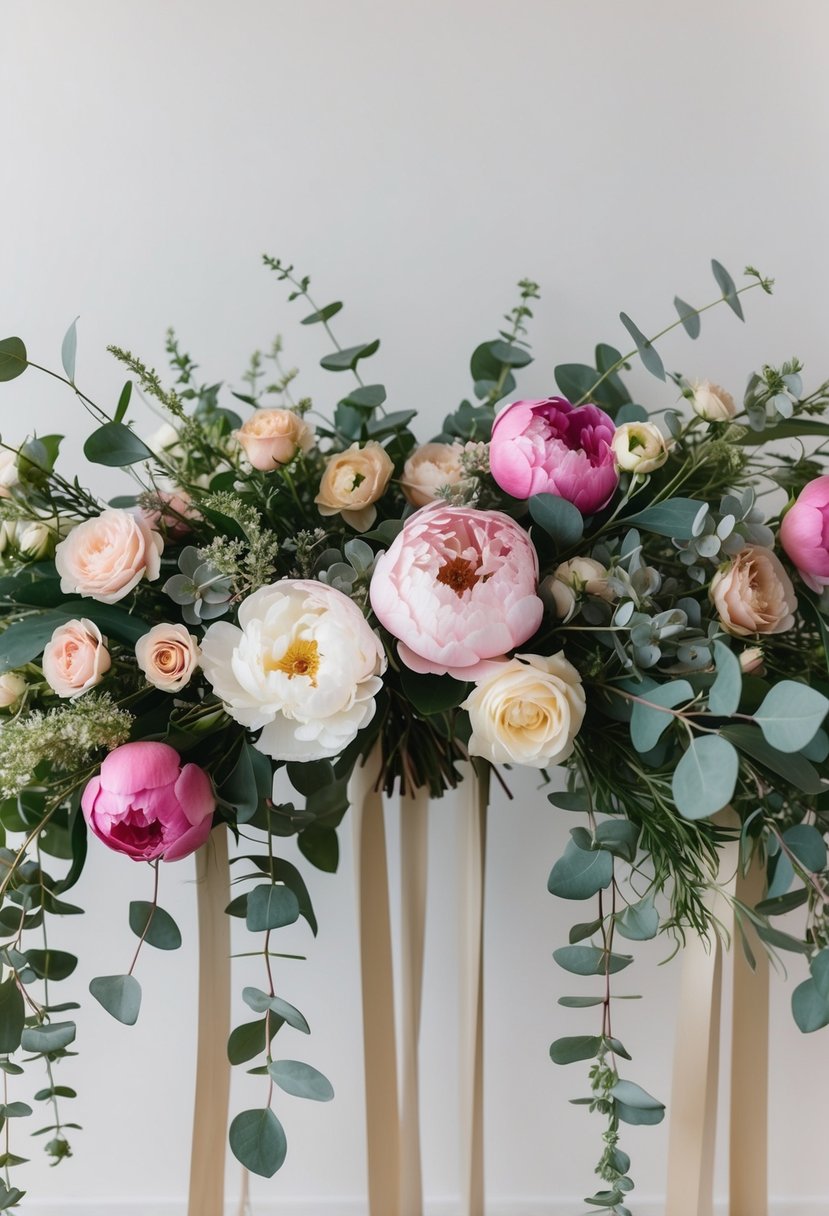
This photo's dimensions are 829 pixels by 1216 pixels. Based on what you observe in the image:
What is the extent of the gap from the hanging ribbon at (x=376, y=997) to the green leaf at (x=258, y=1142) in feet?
0.61

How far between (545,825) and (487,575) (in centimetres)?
43

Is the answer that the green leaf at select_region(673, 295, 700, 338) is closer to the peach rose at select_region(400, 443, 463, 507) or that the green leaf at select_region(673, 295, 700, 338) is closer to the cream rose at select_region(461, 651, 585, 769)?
the peach rose at select_region(400, 443, 463, 507)

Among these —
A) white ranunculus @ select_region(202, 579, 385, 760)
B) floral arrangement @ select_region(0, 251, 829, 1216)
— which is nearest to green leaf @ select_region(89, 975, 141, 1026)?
floral arrangement @ select_region(0, 251, 829, 1216)

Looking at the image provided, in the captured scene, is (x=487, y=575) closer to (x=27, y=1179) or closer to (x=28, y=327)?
(x=28, y=327)

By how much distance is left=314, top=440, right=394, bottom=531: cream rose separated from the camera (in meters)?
0.72

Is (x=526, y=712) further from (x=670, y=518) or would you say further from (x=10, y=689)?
(x=10, y=689)

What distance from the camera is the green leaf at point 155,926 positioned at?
0.66 meters

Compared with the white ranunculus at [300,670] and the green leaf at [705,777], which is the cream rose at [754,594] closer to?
A: the green leaf at [705,777]

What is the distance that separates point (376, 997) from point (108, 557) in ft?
1.52

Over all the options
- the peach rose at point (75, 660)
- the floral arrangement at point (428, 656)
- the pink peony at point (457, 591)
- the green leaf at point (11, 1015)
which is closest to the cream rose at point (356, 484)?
the floral arrangement at point (428, 656)

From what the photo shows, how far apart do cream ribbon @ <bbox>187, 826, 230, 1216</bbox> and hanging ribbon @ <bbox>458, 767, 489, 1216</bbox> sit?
0.22m

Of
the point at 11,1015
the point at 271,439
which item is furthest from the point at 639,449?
the point at 11,1015

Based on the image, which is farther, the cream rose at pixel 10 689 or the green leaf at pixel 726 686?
the cream rose at pixel 10 689

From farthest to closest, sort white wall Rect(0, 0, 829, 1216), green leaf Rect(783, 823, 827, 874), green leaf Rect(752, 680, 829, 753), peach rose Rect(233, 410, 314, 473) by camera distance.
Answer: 1. white wall Rect(0, 0, 829, 1216)
2. peach rose Rect(233, 410, 314, 473)
3. green leaf Rect(783, 823, 827, 874)
4. green leaf Rect(752, 680, 829, 753)
